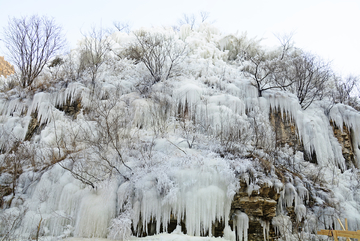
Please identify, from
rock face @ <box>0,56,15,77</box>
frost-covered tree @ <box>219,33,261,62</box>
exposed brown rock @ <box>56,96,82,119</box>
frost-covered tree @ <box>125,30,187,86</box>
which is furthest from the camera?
rock face @ <box>0,56,15,77</box>

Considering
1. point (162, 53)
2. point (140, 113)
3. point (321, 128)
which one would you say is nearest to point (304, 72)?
point (321, 128)

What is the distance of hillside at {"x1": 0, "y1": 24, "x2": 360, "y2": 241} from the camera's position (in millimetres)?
6035

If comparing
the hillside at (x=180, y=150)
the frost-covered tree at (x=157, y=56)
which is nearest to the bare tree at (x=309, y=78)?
the hillside at (x=180, y=150)

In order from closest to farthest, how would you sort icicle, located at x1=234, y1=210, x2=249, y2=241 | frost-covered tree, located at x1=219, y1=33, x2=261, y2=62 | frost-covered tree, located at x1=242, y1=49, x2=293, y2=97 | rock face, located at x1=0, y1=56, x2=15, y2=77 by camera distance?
icicle, located at x1=234, y1=210, x2=249, y2=241 < frost-covered tree, located at x1=242, y1=49, x2=293, y2=97 < frost-covered tree, located at x1=219, y1=33, x2=261, y2=62 < rock face, located at x1=0, y1=56, x2=15, y2=77

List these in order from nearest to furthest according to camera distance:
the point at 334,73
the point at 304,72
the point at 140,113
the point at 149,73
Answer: the point at 140,113 < the point at 304,72 < the point at 149,73 < the point at 334,73

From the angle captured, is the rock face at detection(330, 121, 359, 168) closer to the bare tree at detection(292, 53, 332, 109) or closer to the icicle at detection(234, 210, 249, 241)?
the bare tree at detection(292, 53, 332, 109)

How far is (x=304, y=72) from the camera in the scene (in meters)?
11.8

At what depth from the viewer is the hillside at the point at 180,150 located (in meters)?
6.04

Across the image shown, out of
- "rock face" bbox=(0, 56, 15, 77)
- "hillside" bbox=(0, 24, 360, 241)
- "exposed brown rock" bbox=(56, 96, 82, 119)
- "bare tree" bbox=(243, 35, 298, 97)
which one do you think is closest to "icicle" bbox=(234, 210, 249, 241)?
"hillside" bbox=(0, 24, 360, 241)

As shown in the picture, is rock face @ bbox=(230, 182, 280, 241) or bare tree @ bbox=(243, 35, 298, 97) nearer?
rock face @ bbox=(230, 182, 280, 241)

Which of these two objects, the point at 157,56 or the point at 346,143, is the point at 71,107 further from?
the point at 346,143

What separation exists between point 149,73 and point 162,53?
51.5 inches

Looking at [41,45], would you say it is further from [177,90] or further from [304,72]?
[304,72]

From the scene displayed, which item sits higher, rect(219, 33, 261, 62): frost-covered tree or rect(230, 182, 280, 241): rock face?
rect(219, 33, 261, 62): frost-covered tree
